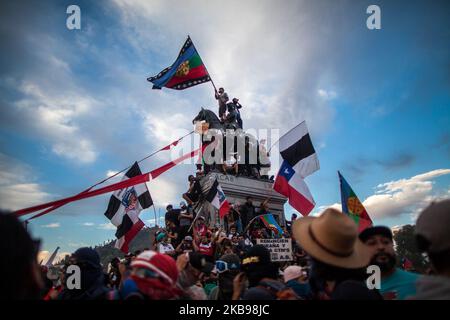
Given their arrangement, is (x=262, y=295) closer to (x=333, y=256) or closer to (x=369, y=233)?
(x=333, y=256)

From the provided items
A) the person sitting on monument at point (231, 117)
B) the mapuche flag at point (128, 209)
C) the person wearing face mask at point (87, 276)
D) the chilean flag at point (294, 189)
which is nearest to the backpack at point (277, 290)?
the person wearing face mask at point (87, 276)

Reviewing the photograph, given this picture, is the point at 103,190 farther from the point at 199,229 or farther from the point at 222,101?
the point at 222,101

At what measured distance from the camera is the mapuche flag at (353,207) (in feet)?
21.3

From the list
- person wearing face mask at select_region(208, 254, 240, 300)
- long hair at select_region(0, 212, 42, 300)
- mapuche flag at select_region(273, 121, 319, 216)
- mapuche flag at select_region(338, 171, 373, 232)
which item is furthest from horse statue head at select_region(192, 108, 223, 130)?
long hair at select_region(0, 212, 42, 300)

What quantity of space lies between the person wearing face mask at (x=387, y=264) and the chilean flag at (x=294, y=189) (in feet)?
17.8

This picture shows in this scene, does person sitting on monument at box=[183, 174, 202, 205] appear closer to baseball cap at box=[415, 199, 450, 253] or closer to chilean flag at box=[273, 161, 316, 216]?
chilean flag at box=[273, 161, 316, 216]

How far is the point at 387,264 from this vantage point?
3516 mm

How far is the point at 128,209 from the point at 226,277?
6666mm

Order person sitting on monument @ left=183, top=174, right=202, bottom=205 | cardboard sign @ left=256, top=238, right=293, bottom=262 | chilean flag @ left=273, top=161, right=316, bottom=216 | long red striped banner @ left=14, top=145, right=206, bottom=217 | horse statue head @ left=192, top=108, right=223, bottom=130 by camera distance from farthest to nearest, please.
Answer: horse statue head @ left=192, top=108, right=223, bottom=130
person sitting on monument @ left=183, top=174, right=202, bottom=205
chilean flag @ left=273, top=161, right=316, bottom=216
cardboard sign @ left=256, top=238, right=293, bottom=262
long red striped banner @ left=14, top=145, right=206, bottom=217

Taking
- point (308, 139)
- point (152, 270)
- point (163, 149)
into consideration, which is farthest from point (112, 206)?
point (152, 270)

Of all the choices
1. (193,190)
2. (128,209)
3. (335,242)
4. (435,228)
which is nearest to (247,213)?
(193,190)

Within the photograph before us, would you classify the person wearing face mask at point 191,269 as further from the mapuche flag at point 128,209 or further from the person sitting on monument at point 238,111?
the person sitting on monument at point 238,111

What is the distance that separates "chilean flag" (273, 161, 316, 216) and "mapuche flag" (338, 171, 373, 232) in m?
2.14

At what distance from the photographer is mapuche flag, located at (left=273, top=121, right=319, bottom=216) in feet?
30.0
